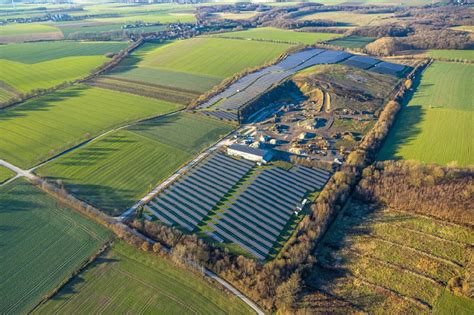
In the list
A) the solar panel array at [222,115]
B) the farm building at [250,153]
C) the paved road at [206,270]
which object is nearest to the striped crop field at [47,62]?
the paved road at [206,270]

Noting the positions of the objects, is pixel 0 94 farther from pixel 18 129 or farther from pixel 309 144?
pixel 309 144

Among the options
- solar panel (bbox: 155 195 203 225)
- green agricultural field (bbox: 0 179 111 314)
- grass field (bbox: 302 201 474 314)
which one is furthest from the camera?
solar panel (bbox: 155 195 203 225)

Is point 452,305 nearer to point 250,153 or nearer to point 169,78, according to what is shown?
point 250,153

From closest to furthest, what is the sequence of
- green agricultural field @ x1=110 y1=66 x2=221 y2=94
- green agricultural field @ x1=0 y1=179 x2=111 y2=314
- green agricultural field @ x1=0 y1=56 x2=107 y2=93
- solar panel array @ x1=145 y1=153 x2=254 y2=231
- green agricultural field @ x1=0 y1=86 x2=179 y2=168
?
green agricultural field @ x1=0 y1=179 x2=111 y2=314, solar panel array @ x1=145 y1=153 x2=254 y2=231, green agricultural field @ x1=0 y1=86 x2=179 y2=168, green agricultural field @ x1=110 y1=66 x2=221 y2=94, green agricultural field @ x1=0 y1=56 x2=107 y2=93

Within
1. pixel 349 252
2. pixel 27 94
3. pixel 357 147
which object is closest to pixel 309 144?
pixel 357 147

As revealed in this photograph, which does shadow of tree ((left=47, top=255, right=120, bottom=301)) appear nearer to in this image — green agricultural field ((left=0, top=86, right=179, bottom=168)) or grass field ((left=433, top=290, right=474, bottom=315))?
green agricultural field ((left=0, top=86, right=179, bottom=168))

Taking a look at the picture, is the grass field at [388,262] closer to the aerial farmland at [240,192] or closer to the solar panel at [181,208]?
the aerial farmland at [240,192]

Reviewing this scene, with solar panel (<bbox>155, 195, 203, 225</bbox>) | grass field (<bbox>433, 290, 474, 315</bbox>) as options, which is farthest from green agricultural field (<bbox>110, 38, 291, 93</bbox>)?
grass field (<bbox>433, 290, 474, 315</bbox>)
